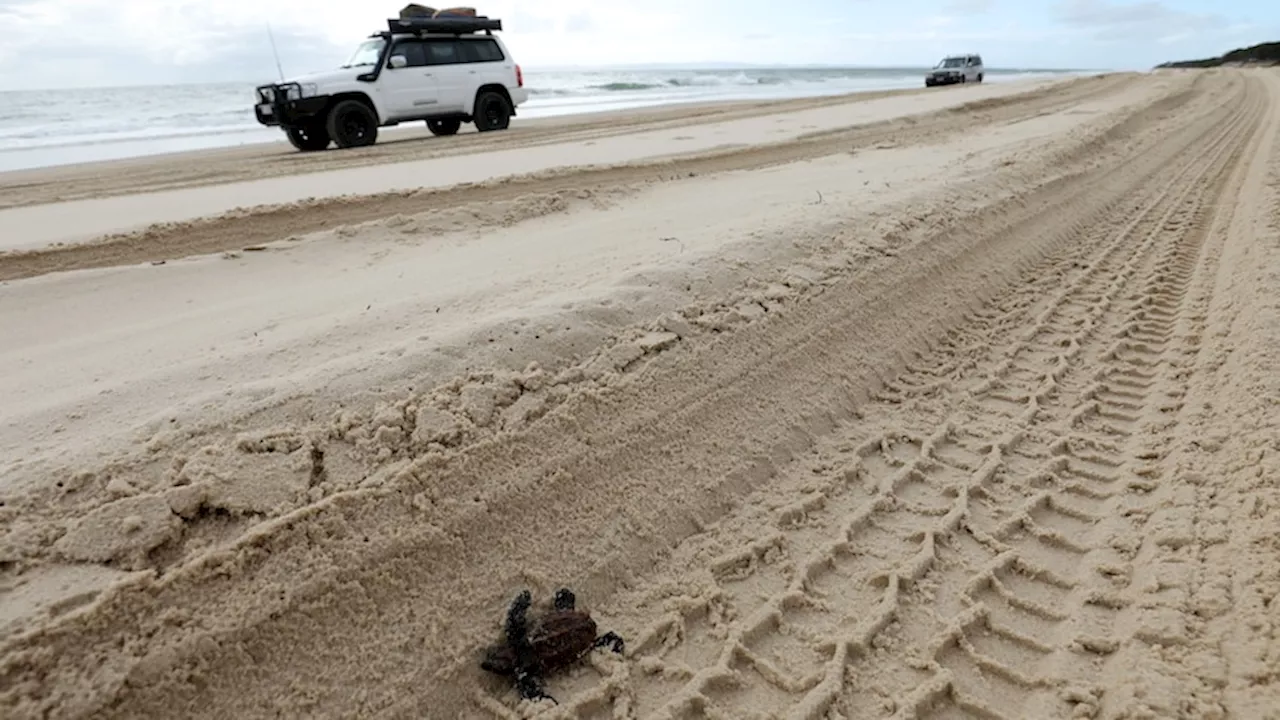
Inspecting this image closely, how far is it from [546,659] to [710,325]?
1.68m

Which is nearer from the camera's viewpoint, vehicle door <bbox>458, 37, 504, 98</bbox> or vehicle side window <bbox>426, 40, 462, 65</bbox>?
vehicle side window <bbox>426, 40, 462, 65</bbox>

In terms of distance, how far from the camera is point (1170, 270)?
4863 millimetres

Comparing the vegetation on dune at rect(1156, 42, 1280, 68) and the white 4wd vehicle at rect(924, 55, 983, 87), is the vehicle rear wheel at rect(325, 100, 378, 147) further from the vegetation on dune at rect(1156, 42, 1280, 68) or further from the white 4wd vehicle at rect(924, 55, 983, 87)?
the vegetation on dune at rect(1156, 42, 1280, 68)

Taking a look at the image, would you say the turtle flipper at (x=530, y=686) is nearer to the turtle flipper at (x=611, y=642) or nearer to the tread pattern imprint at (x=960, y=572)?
the tread pattern imprint at (x=960, y=572)

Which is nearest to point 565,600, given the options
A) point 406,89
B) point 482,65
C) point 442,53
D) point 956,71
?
point 406,89

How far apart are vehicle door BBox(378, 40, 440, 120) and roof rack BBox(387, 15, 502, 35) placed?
237mm

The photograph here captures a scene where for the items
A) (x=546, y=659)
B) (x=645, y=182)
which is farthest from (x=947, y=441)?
(x=645, y=182)

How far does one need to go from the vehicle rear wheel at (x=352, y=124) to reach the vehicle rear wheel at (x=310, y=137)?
166 millimetres

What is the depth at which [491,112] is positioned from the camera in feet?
45.1

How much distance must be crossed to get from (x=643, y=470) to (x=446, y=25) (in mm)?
12594

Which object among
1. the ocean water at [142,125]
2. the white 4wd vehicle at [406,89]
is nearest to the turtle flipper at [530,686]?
the white 4wd vehicle at [406,89]

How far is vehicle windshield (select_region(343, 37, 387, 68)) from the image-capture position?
1195 centimetres

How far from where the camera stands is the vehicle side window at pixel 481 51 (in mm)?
13320

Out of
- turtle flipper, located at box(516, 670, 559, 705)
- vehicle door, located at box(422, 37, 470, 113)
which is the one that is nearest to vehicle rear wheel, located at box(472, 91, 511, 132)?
vehicle door, located at box(422, 37, 470, 113)
